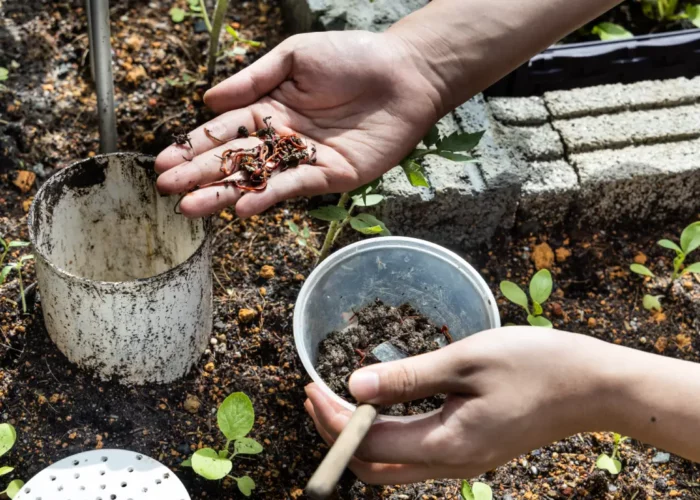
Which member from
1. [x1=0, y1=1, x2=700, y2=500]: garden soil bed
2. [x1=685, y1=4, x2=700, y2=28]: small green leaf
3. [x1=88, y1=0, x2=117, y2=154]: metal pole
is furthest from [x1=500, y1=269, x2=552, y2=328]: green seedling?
[x1=685, y1=4, x2=700, y2=28]: small green leaf

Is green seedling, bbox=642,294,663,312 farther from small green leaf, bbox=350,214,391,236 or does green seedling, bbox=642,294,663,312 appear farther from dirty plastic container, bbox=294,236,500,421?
small green leaf, bbox=350,214,391,236

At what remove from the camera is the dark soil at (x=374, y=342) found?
176 cm

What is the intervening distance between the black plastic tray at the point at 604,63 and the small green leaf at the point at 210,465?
1539 millimetres

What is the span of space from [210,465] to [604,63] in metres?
1.85

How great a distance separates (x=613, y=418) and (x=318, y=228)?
109 centimetres

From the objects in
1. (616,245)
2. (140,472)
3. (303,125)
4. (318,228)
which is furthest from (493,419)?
(616,245)

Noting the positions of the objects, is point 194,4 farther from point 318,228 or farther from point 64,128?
point 318,228

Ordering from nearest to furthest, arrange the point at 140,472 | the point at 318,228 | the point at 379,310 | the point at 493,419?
1. the point at 493,419
2. the point at 140,472
3. the point at 379,310
4. the point at 318,228

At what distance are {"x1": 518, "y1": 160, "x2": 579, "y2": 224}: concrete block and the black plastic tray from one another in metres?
0.34

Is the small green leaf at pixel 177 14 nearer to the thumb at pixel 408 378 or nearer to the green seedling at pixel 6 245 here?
the green seedling at pixel 6 245

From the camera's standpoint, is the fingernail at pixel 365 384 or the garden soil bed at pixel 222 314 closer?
the fingernail at pixel 365 384

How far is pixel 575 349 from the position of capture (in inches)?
57.8

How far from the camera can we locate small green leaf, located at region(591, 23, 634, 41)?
2680 mm

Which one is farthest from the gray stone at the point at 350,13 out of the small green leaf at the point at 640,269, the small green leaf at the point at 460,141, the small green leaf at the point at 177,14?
the small green leaf at the point at 640,269
